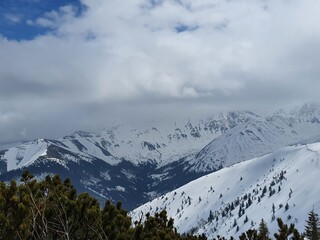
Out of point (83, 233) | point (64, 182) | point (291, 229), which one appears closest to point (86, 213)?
point (83, 233)

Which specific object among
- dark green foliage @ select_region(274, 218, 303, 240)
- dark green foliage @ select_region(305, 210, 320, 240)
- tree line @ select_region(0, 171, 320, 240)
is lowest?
dark green foliage @ select_region(305, 210, 320, 240)

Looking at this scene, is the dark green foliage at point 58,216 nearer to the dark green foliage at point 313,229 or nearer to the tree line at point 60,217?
the tree line at point 60,217

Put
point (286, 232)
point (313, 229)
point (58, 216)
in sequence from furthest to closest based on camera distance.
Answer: point (313, 229) → point (286, 232) → point (58, 216)

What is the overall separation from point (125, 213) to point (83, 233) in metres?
2.01

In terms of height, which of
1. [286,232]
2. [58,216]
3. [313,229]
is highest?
[58,216]

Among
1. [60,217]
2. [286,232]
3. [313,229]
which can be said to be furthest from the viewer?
[313,229]

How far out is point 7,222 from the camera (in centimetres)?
881

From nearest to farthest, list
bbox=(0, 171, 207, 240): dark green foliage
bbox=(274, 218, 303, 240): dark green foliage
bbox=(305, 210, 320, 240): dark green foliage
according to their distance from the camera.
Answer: bbox=(0, 171, 207, 240): dark green foliage, bbox=(274, 218, 303, 240): dark green foliage, bbox=(305, 210, 320, 240): dark green foliage

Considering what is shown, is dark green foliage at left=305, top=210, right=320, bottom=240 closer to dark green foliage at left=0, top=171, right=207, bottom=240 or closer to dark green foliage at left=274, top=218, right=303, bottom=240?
dark green foliage at left=274, top=218, right=303, bottom=240

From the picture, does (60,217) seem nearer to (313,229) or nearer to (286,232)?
(286,232)

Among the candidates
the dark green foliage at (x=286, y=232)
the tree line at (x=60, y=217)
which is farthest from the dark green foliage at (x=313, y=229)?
the tree line at (x=60, y=217)

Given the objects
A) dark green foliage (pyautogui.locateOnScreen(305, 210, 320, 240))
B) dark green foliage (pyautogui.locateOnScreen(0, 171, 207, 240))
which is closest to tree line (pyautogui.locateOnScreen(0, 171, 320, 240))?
dark green foliage (pyautogui.locateOnScreen(0, 171, 207, 240))

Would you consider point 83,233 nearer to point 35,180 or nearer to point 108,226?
point 108,226

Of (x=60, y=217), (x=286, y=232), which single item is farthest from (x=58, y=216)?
(x=286, y=232)
